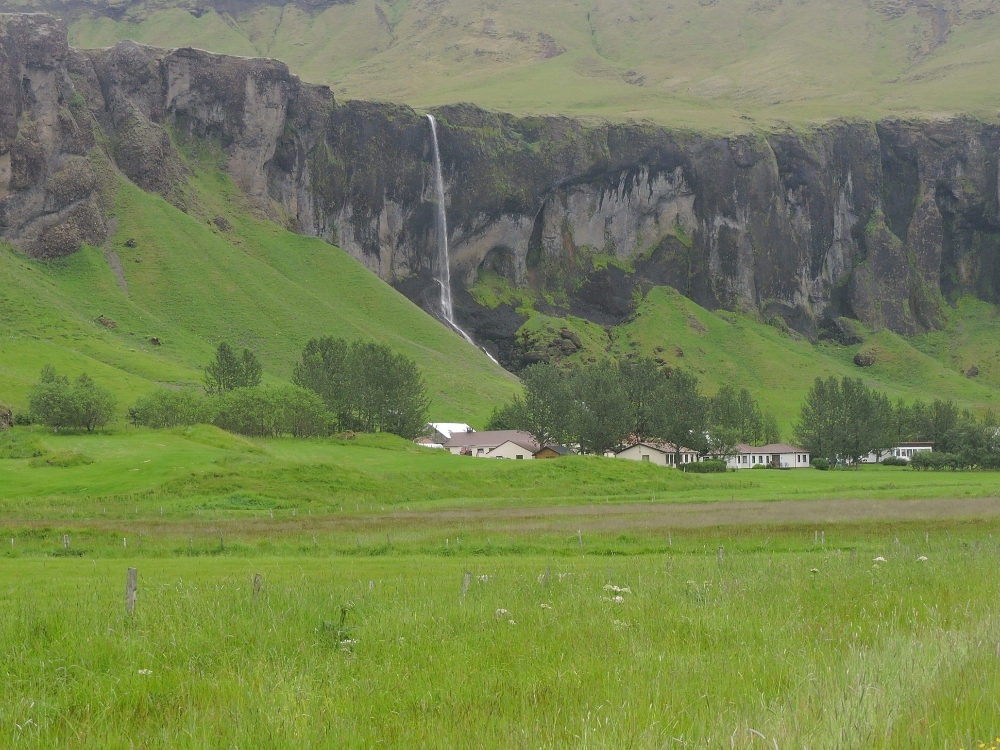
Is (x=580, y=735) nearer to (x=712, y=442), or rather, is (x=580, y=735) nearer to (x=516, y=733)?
(x=516, y=733)

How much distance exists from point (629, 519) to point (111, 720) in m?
45.3

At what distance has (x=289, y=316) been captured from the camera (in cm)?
18875

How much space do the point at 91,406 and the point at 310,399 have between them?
81.6ft

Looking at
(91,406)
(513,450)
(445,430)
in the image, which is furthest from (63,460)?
(445,430)

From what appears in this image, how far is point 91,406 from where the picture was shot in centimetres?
10156

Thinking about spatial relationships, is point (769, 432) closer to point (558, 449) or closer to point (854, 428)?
point (854, 428)

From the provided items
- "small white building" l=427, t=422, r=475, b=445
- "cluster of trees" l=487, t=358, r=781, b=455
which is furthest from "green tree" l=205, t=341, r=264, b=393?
"cluster of trees" l=487, t=358, r=781, b=455

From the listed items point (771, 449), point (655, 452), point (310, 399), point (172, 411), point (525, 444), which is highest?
point (310, 399)

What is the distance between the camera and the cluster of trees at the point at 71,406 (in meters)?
100

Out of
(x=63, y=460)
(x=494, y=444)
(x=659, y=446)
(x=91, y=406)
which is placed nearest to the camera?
(x=63, y=460)

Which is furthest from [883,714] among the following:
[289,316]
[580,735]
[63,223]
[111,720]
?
[63,223]

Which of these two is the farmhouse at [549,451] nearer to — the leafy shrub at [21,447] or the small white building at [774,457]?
the small white building at [774,457]

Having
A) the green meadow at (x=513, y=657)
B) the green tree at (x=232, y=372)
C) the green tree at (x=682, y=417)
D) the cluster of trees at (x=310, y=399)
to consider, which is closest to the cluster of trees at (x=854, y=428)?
the green tree at (x=682, y=417)

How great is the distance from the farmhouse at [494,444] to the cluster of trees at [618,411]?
2045 millimetres
